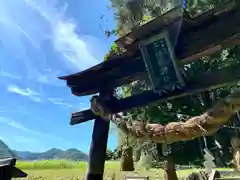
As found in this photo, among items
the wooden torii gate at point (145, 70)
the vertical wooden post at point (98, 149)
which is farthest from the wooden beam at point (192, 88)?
the vertical wooden post at point (98, 149)

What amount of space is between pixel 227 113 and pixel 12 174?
290 cm

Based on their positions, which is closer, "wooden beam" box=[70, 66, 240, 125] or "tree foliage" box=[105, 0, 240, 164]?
"wooden beam" box=[70, 66, 240, 125]

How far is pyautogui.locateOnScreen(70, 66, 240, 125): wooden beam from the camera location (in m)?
2.21

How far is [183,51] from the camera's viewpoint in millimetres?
2570

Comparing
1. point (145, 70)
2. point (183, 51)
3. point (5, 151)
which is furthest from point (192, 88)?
point (5, 151)

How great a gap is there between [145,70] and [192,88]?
24.0 inches

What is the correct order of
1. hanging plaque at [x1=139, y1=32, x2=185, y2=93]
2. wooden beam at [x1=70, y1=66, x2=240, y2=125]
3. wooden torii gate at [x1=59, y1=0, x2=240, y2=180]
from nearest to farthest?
1. wooden beam at [x1=70, y1=66, x2=240, y2=125]
2. wooden torii gate at [x1=59, y1=0, x2=240, y2=180]
3. hanging plaque at [x1=139, y1=32, x2=185, y2=93]

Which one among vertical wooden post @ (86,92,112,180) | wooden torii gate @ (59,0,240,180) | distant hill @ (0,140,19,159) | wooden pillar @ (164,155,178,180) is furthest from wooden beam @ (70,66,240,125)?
wooden pillar @ (164,155,178,180)

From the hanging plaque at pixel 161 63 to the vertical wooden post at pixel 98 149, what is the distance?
0.66 metres

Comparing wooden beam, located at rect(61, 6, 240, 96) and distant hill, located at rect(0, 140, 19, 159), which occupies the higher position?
wooden beam, located at rect(61, 6, 240, 96)

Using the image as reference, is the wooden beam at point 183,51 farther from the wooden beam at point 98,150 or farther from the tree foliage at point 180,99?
the tree foliage at point 180,99

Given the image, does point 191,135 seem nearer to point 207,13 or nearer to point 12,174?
point 207,13

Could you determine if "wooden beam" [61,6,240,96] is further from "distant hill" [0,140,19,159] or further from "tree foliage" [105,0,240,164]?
"tree foliage" [105,0,240,164]

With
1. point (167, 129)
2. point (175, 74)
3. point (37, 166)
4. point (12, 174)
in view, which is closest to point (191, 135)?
point (167, 129)
